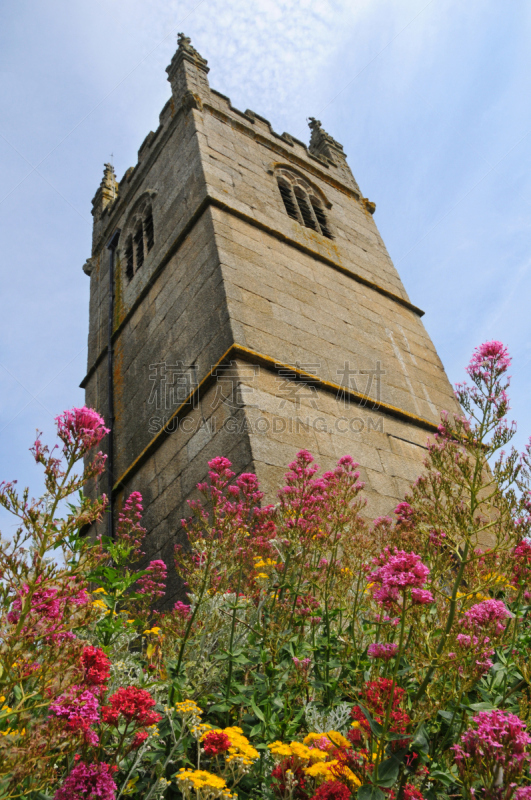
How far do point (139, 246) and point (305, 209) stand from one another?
285 centimetres

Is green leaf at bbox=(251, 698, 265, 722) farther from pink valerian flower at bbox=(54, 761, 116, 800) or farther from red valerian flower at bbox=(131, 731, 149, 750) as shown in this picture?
pink valerian flower at bbox=(54, 761, 116, 800)

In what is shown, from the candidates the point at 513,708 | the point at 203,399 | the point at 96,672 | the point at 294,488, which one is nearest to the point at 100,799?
the point at 96,672

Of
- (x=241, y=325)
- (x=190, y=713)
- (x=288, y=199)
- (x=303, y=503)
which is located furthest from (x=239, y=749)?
(x=288, y=199)

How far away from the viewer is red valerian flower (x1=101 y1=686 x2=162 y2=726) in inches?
55.6

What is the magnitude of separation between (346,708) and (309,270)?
5901mm

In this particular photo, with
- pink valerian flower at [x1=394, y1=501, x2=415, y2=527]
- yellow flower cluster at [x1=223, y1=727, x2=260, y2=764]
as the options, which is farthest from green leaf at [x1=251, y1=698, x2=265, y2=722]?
pink valerian flower at [x1=394, y1=501, x2=415, y2=527]

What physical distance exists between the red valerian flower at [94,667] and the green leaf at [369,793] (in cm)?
71

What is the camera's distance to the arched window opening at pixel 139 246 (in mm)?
8466

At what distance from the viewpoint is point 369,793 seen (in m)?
1.25

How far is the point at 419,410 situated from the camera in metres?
6.75

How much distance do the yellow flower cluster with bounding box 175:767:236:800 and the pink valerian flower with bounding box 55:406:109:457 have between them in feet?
3.22

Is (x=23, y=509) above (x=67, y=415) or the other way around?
the other way around

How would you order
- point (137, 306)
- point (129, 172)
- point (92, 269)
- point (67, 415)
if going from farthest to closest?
1. point (92, 269)
2. point (129, 172)
3. point (137, 306)
4. point (67, 415)

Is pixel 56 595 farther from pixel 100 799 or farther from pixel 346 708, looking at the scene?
pixel 346 708
